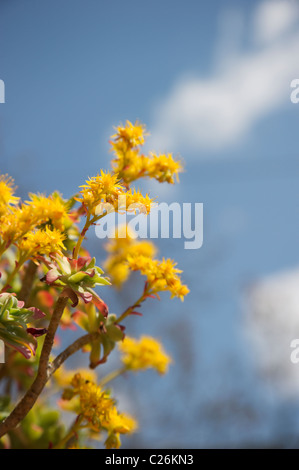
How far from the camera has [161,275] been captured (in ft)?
1.57

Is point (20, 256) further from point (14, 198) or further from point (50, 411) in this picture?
point (50, 411)

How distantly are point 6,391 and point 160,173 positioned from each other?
1.22ft

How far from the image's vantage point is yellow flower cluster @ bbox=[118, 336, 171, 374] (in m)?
0.66

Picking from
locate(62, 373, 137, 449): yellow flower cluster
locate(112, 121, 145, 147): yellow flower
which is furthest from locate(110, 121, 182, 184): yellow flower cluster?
locate(62, 373, 137, 449): yellow flower cluster

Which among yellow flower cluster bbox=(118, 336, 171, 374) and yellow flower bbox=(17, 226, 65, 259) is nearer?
yellow flower bbox=(17, 226, 65, 259)

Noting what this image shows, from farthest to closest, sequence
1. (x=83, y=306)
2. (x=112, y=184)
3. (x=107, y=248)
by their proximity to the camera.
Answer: (x=107, y=248)
(x=83, y=306)
(x=112, y=184)

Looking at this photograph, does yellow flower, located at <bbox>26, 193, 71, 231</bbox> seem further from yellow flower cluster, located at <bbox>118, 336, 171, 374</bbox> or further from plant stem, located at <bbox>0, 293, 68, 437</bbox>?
yellow flower cluster, located at <bbox>118, 336, 171, 374</bbox>

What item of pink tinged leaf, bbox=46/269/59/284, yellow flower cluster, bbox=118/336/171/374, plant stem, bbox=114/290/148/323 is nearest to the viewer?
pink tinged leaf, bbox=46/269/59/284

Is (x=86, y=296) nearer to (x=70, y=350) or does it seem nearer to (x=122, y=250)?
(x=70, y=350)

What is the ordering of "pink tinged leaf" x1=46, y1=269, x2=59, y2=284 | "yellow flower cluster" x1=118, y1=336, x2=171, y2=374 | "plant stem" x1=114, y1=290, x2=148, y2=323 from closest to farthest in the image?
"pink tinged leaf" x1=46, y1=269, x2=59, y2=284
"plant stem" x1=114, y1=290, x2=148, y2=323
"yellow flower cluster" x1=118, y1=336, x2=171, y2=374

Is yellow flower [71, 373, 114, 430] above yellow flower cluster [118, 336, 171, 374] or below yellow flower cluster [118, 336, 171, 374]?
below

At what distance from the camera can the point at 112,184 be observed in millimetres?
415

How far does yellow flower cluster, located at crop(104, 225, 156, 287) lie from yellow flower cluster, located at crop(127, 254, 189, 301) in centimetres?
4
